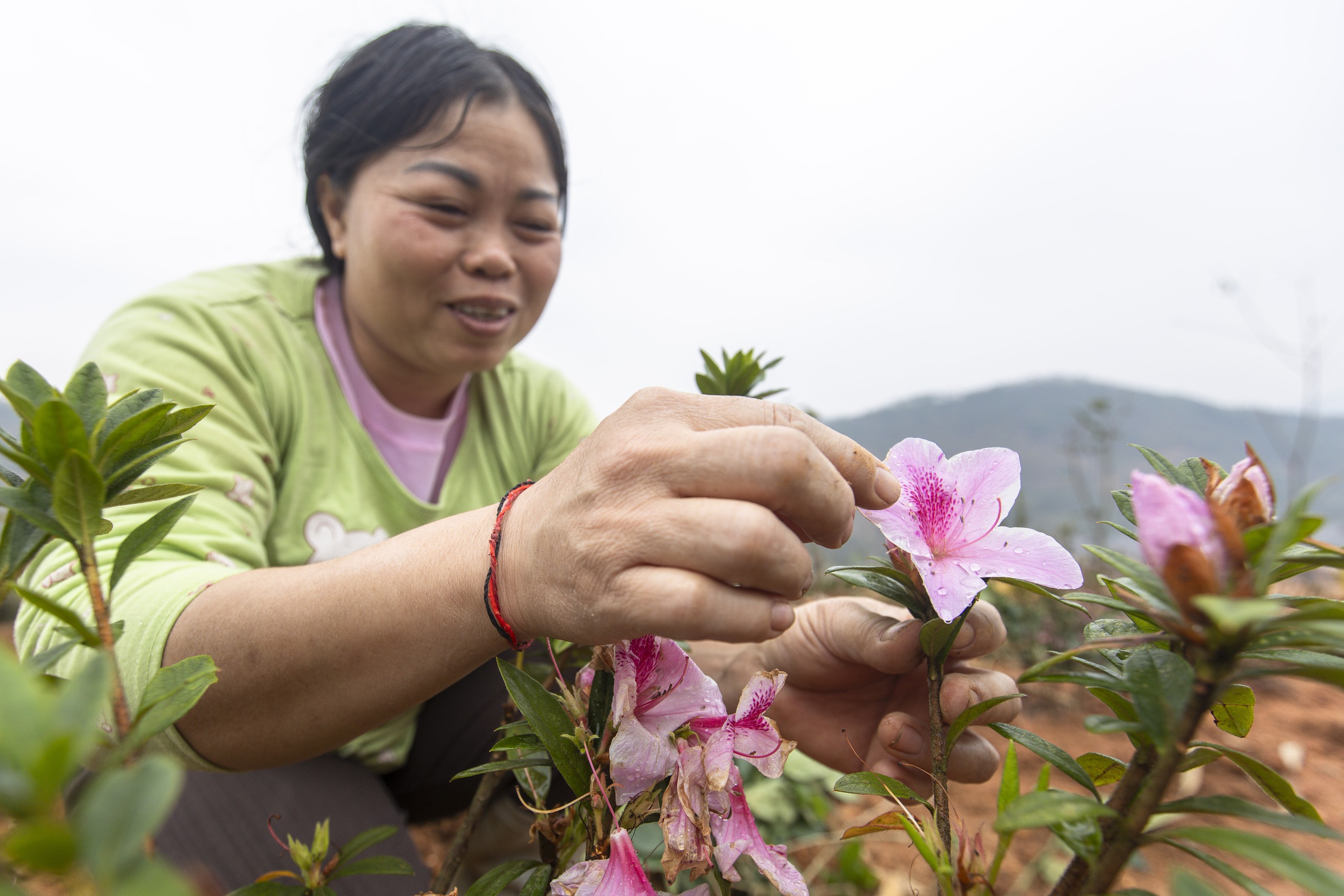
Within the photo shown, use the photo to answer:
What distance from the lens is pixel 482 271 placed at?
1.81 meters

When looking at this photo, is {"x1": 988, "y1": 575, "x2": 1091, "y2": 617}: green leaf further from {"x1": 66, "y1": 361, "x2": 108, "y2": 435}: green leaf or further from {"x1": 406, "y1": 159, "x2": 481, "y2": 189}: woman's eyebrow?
{"x1": 406, "y1": 159, "x2": 481, "y2": 189}: woman's eyebrow

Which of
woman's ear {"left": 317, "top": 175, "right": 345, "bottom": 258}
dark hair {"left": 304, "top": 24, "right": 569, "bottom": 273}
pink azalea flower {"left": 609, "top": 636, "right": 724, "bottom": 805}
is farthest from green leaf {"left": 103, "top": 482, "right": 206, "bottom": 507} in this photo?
woman's ear {"left": 317, "top": 175, "right": 345, "bottom": 258}

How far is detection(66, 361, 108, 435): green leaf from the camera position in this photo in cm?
58

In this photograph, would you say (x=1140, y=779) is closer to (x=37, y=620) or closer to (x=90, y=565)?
(x=90, y=565)

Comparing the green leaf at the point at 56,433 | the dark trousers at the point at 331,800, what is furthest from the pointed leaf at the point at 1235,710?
the dark trousers at the point at 331,800

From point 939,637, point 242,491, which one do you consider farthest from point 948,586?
point 242,491

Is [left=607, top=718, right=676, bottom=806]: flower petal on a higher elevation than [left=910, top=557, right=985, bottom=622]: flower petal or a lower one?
lower

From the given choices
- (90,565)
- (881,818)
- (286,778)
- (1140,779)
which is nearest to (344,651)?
(90,565)

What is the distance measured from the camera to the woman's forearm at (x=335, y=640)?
930 millimetres

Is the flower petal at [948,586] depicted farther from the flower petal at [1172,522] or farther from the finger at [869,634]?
the flower petal at [1172,522]

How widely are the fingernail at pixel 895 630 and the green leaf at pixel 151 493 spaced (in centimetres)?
79

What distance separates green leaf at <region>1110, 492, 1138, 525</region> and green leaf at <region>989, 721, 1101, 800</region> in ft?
0.80

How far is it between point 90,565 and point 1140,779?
0.83 meters

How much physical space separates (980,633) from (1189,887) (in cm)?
54
